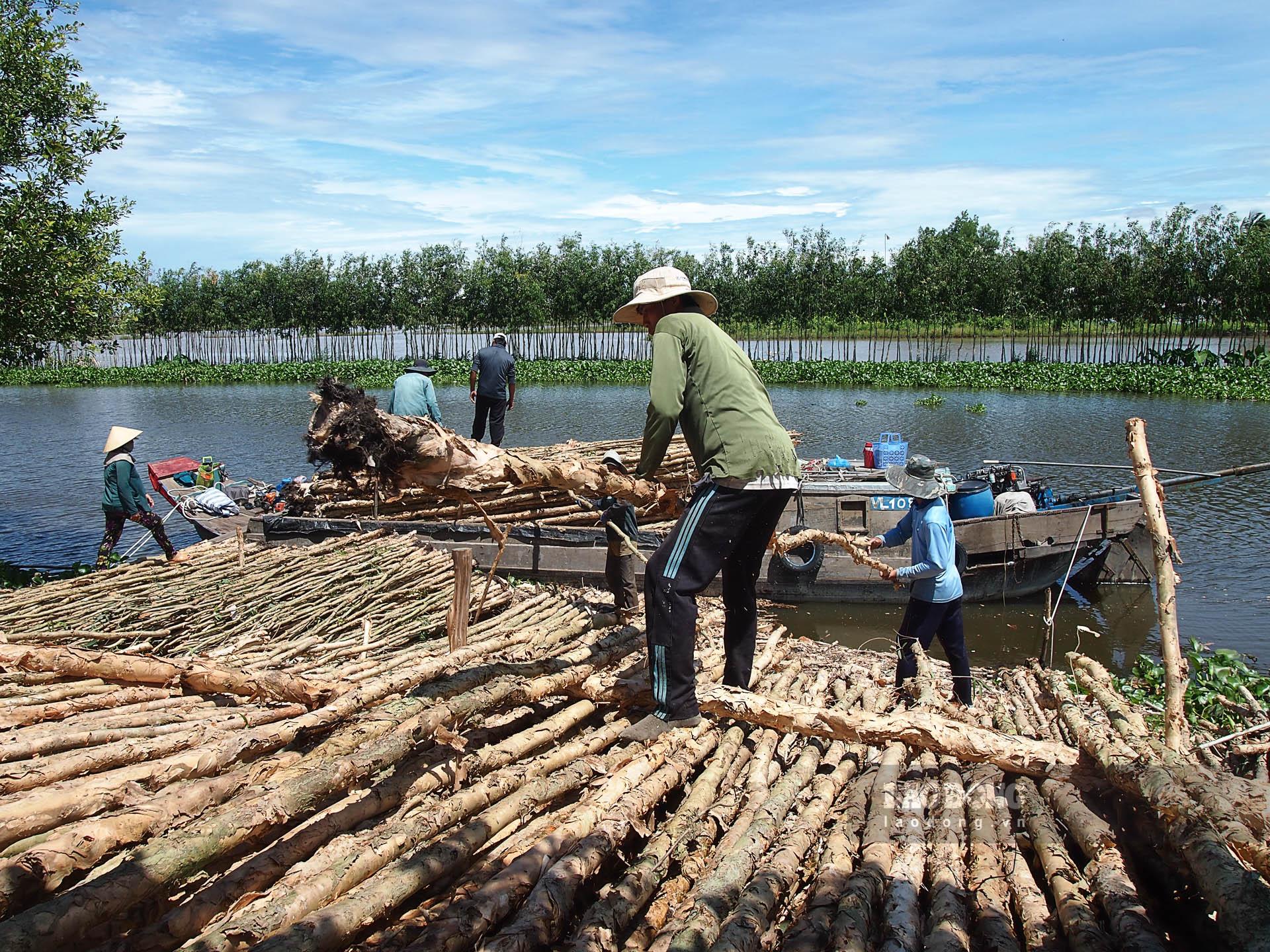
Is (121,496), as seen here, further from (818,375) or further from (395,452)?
(818,375)

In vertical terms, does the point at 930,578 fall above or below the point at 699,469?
below

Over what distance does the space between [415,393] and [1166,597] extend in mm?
7140

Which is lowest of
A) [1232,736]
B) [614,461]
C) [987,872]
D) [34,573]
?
[34,573]

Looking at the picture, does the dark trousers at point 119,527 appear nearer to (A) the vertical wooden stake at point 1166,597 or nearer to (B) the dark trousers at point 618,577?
(B) the dark trousers at point 618,577

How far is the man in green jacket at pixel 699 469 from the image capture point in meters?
3.64

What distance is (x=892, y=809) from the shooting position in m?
3.15

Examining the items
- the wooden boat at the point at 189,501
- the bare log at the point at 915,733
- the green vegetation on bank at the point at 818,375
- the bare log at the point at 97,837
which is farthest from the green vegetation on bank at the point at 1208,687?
the green vegetation on bank at the point at 818,375

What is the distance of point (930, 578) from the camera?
577 cm

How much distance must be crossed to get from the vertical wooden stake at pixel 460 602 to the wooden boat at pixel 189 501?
5.23m

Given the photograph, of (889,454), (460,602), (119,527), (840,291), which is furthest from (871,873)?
(840,291)

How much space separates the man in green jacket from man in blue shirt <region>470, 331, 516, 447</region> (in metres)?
8.10

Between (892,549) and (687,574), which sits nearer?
(687,574)

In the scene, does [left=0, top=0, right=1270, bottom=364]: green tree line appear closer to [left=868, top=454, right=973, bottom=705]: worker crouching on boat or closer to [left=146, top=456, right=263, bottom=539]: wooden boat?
[left=146, top=456, right=263, bottom=539]: wooden boat

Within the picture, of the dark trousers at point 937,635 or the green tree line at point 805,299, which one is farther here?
Result: the green tree line at point 805,299
